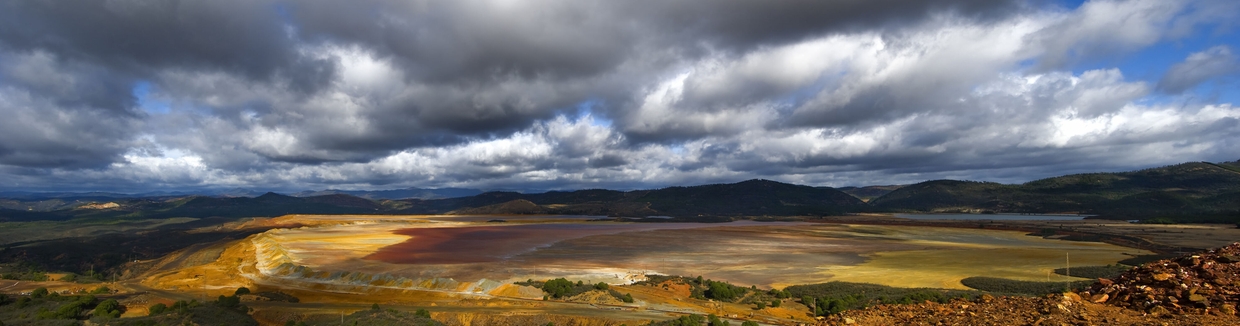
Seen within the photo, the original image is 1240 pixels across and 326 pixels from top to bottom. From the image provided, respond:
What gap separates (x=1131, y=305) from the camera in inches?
639

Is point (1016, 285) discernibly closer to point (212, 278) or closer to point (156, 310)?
point (156, 310)

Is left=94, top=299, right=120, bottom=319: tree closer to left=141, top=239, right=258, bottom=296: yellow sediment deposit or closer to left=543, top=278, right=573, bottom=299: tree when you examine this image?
left=141, top=239, right=258, bottom=296: yellow sediment deposit

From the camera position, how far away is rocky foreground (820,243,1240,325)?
1454 centimetres

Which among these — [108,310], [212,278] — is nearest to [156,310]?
[108,310]

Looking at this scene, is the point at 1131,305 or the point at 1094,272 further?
the point at 1094,272

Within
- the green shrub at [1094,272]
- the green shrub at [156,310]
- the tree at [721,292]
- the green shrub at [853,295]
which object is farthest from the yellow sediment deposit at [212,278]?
the green shrub at [1094,272]

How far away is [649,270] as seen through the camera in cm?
5394

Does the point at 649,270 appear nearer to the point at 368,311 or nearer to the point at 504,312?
the point at 504,312

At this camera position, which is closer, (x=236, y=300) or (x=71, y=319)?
(x=71, y=319)

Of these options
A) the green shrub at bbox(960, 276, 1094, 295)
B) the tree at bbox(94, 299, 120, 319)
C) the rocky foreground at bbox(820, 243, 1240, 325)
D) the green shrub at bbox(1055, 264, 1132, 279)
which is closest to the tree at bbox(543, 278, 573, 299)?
the rocky foreground at bbox(820, 243, 1240, 325)

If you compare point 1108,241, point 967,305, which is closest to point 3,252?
point 967,305

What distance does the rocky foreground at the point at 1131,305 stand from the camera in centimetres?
1454

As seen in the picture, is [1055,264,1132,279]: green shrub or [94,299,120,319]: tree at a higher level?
[94,299,120,319]: tree

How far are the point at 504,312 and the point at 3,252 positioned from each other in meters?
122
